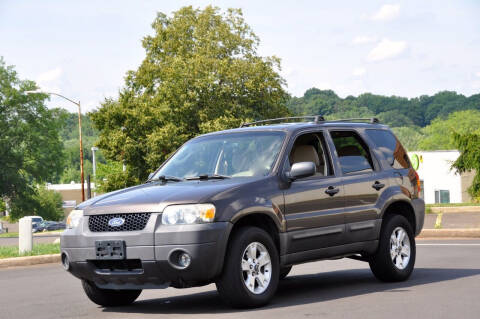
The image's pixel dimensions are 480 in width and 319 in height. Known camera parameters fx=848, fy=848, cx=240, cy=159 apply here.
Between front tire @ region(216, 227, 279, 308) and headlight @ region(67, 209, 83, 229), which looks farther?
headlight @ region(67, 209, 83, 229)

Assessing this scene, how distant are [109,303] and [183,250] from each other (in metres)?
1.78

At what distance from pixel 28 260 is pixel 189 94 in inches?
1618

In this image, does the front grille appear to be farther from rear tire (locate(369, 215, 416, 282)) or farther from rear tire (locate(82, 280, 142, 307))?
rear tire (locate(369, 215, 416, 282))

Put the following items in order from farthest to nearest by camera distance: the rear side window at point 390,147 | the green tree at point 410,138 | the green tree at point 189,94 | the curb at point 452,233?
the green tree at point 410,138 < the green tree at point 189,94 < the curb at point 452,233 < the rear side window at point 390,147

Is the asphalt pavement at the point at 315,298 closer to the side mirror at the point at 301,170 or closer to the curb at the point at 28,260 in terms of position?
the side mirror at the point at 301,170

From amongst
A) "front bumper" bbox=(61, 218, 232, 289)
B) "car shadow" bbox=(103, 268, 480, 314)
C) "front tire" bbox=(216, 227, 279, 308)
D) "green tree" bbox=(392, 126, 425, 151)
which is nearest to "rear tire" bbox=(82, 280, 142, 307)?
"car shadow" bbox=(103, 268, 480, 314)

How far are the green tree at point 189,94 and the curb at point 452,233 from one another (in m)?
34.6

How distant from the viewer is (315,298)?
29.9ft

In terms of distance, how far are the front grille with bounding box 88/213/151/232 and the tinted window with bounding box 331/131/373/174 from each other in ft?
9.22

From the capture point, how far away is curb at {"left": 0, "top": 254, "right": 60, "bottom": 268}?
16.9 m

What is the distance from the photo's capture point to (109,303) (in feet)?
30.2

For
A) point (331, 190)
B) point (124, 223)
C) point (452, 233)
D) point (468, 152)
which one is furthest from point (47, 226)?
point (124, 223)

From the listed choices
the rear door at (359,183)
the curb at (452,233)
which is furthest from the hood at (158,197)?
the curb at (452,233)

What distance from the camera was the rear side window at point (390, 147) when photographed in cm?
1070
